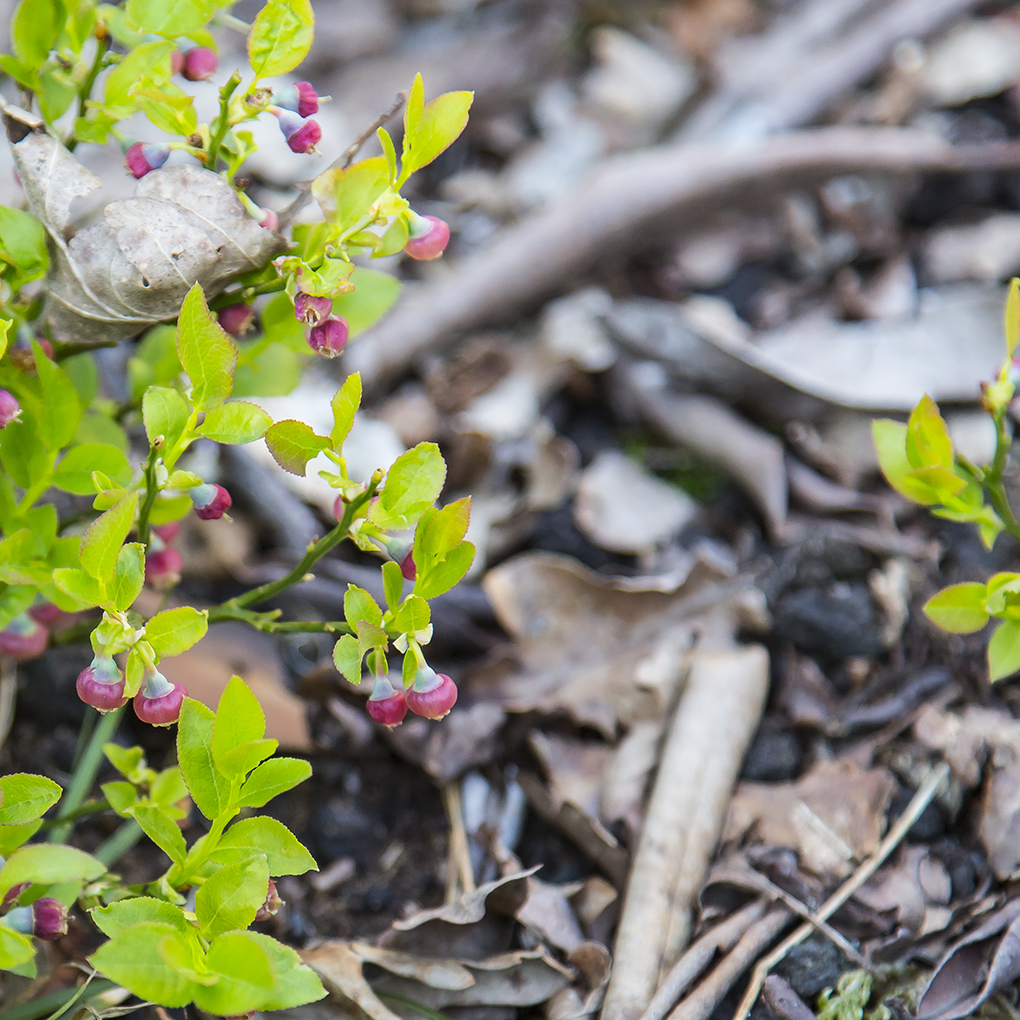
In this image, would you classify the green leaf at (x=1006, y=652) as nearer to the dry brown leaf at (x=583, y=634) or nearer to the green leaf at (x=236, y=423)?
the dry brown leaf at (x=583, y=634)

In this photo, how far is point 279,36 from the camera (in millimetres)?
1093

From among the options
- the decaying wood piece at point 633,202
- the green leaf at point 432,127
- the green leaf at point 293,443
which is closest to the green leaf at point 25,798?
the green leaf at point 293,443

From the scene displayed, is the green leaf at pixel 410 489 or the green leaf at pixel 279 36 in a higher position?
the green leaf at pixel 279 36

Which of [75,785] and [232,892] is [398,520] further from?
[75,785]

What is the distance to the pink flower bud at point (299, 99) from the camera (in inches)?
45.3

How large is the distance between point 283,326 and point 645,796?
951 mm

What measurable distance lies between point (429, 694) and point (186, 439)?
1.28 ft

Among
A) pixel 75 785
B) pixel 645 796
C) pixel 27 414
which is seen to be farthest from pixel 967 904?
pixel 27 414

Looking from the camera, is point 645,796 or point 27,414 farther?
point 645,796

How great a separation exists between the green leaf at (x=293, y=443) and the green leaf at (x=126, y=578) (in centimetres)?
18

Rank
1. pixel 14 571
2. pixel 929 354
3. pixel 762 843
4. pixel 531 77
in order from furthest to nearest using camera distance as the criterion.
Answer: pixel 531 77
pixel 929 354
pixel 762 843
pixel 14 571

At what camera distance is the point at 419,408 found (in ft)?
7.36

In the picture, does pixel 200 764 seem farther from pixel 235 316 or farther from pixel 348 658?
pixel 235 316

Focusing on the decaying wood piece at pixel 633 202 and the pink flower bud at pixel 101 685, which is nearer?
the pink flower bud at pixel 101 685
